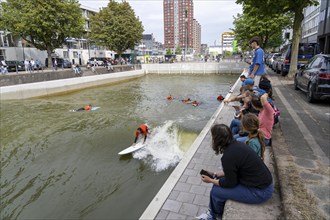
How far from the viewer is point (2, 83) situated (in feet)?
71.3

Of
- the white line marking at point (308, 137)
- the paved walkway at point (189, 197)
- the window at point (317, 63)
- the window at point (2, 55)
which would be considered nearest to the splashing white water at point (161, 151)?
the paved walkway at point (189, 197)

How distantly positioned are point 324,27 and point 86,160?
33709mm

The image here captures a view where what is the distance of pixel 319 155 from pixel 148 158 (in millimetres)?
5263

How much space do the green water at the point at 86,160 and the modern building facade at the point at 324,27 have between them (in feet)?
75.1

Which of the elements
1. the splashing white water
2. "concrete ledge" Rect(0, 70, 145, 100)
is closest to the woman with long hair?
the splashing white water

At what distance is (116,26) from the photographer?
46500mm

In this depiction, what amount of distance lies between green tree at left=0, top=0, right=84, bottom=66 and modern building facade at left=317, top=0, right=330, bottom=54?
31.8m

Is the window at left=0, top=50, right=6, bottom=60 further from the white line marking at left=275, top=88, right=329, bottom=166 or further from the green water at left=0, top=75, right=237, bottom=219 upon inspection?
the white line marking at left=275, top=88, right=329, bottom=166

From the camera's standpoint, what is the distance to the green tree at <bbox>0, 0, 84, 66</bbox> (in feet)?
102

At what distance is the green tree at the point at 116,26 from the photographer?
46.7 meters

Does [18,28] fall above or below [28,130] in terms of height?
above

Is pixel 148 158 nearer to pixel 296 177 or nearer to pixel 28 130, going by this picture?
pixel 296 177

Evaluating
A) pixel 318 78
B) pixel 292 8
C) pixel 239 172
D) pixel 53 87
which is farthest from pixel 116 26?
pixel 239 172

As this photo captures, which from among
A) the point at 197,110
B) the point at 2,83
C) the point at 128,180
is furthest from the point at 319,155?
the point at 2,83
